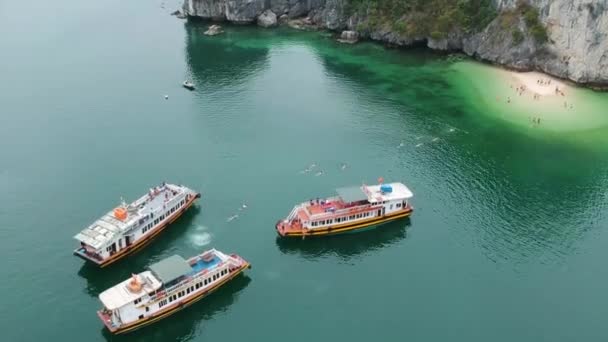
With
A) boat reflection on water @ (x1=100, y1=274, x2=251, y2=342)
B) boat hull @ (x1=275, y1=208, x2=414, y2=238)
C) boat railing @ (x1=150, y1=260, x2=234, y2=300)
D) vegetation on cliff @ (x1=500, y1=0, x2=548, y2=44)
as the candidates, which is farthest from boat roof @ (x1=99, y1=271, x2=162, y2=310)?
vegetation on cliff @ (x1=500, y1=0, x2=548, y2=44)

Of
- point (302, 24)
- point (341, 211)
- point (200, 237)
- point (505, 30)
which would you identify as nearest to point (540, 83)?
point (505, 30)

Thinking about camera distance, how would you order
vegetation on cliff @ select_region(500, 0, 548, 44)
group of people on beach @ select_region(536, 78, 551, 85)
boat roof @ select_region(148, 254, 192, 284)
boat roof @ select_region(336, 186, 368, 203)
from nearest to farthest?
boat roof @ select_region(148, 254, 192, 284), boat roof @ select_region(336, 186, 368, 203), group of people on beach @ select_region(536, 78, 551, 85), vegetation on cliff @ select_region(500, 0, 548, 44)

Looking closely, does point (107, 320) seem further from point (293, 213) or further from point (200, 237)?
point (293, 213)

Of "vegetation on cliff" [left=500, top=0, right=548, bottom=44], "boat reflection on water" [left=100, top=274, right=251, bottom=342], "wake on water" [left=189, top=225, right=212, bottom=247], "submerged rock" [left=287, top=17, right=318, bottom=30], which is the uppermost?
"vegetation on cliff" [left=500, top=0, right=548, bottom=44]

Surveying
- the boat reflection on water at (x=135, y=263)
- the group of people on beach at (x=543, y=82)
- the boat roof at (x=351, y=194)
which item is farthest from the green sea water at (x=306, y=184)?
the group of people on beach at (x=543, y=82)

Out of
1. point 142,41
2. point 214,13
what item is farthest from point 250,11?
point 142,41

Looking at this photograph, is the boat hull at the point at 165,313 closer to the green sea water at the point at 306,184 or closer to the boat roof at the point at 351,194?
the green sea water at the point at 306,184

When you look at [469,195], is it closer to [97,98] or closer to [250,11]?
[97,98]

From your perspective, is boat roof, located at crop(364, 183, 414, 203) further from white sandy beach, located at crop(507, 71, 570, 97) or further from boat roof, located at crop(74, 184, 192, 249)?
white sandy beach, located at crop(507, 71, 570, 97)
